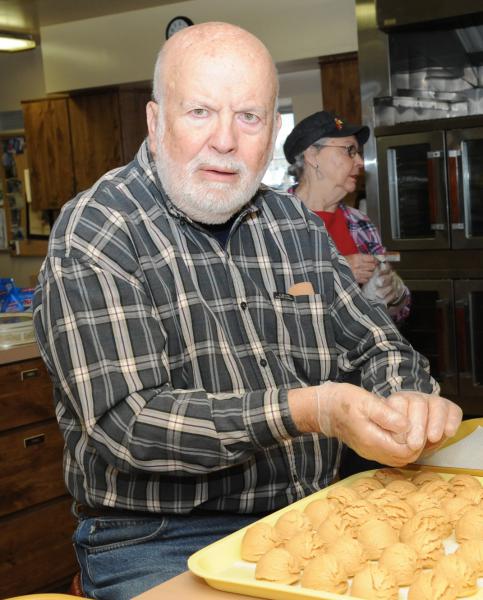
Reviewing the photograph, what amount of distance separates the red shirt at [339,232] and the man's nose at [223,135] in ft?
7.01

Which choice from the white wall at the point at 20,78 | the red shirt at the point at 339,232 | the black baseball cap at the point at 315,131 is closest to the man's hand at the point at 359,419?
the red shirt at the point at 339,232

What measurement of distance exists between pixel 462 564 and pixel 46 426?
242cm

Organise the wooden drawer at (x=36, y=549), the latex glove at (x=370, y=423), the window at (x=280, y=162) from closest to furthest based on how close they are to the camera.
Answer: the latex glove at (x=370, y=423) < the wooden drawer at (x=36, y=549) < the window at (x=280, y=162)

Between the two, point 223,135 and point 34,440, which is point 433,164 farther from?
point 223,135

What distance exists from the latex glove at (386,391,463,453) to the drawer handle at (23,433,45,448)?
2.06 metres

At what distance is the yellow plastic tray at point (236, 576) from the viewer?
1.02 m

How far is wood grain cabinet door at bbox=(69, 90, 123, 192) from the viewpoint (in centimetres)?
677

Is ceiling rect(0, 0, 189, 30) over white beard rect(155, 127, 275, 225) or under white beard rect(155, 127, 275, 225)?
over

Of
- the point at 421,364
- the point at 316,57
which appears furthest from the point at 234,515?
the point at 316,57

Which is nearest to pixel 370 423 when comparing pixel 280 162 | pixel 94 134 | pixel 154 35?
pixel 154 35

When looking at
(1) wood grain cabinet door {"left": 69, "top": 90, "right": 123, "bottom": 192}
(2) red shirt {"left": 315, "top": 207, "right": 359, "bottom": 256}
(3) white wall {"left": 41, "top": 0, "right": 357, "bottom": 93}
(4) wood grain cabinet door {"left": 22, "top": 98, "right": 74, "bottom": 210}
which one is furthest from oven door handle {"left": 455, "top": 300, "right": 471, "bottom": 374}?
(4) wood grain cabinet door {"left": 22, "top": 98, "right": 74, "bottom": 210}

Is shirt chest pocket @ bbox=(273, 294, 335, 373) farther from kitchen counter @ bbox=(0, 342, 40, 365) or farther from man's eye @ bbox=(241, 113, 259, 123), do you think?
kitchen counter @ bbox=(0, 342, 40, 365)

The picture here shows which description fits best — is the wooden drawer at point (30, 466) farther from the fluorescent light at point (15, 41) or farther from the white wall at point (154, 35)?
the white wall at point (154, 35)

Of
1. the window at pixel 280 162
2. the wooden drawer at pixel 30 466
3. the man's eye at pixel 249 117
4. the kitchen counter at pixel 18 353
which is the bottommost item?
the wooden drawer at pixel 30 466
